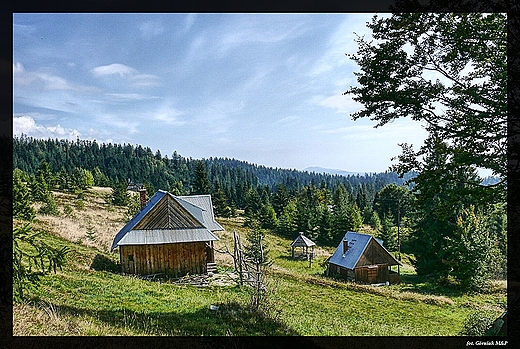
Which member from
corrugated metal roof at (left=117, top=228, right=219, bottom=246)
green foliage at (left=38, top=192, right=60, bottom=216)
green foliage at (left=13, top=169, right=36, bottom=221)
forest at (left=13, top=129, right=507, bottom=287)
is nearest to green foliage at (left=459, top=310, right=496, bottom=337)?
forest at (left=13, top=129, right=507, bottom=287)

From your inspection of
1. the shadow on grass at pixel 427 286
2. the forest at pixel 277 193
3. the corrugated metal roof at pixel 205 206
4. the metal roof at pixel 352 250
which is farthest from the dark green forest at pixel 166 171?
the shadow on grass at pixel 427 286

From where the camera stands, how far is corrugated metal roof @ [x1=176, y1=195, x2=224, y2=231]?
5.74m

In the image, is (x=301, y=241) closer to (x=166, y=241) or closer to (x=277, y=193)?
(x=277, y=193)

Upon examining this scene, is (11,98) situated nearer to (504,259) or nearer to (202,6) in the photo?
(202,6)

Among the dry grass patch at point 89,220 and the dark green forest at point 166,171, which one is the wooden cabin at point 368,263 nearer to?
the dark green forest at point 166,171

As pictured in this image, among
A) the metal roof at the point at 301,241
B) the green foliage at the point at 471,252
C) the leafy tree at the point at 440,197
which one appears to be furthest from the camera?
the metal roof at the point at 301,241

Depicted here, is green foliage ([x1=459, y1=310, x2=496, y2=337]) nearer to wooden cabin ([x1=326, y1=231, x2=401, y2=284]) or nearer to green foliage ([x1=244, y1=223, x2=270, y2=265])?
wooden cabin ([x1=326, y1=231, x2=401, y2=284])

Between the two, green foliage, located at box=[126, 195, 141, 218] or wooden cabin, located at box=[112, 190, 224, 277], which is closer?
wooden cabin, located at box=[112, 190, 224, 277]

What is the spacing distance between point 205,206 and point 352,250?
7.88ft

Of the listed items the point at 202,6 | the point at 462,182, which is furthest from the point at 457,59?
the point at 202,6

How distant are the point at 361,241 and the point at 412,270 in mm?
858

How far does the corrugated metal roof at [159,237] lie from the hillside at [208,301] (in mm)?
306

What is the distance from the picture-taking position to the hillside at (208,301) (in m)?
4.93

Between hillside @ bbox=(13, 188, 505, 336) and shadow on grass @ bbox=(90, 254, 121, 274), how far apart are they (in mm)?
15
